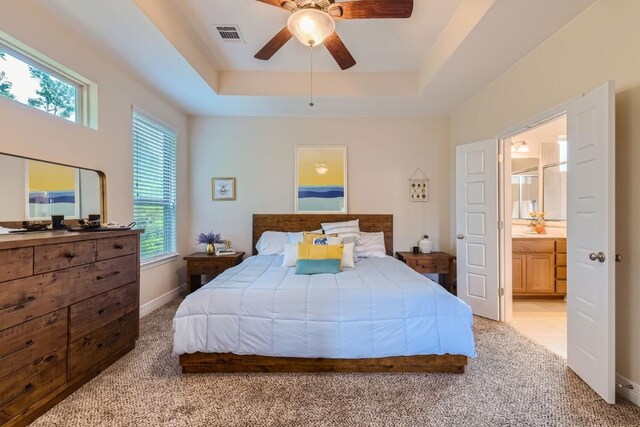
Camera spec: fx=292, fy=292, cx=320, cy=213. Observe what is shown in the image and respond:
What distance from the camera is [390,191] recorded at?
4.47 meters

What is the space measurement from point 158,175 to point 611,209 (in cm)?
444

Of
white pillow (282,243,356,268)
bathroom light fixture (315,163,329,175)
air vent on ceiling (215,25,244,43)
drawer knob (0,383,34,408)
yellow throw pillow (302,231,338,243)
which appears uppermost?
air vent on ceiling (215,25,244,43)

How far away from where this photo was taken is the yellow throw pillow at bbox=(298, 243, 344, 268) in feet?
9.87

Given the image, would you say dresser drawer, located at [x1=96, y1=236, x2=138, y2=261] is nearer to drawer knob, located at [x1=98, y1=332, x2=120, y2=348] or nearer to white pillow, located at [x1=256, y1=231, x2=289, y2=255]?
drawer knob, located at [x1=98, y1=332, x2=120, y2=348]

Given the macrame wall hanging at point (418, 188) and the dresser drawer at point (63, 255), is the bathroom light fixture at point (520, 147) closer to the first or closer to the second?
the macrame wall hanging at point (418, 188)

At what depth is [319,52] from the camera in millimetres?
3217

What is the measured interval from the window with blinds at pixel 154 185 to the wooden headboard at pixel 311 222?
1197mm

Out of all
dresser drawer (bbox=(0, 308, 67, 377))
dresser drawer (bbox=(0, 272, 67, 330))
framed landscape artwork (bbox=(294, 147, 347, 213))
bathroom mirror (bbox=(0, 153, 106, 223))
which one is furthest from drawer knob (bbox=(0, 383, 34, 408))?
framed landscape artwork (bbox=(294, 147, 347, 213))

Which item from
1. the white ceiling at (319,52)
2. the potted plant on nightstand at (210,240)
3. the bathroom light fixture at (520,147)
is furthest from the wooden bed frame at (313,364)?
the bathroom light fixture at (520,147)

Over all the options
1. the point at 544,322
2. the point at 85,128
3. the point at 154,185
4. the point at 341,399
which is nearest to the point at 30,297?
the point at 85,128

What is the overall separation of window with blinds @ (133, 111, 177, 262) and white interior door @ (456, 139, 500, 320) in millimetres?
3876

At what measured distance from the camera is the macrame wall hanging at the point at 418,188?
4457 mm

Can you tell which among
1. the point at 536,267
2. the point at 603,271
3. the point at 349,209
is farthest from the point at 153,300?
the point at 536,267

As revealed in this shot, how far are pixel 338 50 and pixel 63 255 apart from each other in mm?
2534
